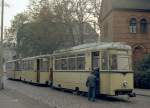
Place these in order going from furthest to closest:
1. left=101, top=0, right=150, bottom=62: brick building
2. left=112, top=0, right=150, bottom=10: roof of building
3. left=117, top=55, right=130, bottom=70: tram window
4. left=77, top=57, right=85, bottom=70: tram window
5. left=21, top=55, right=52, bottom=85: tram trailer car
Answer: left=112, top=0, right=150, bottom=10: roof of building, left=101, top=0, right=150, bottom=62: brick building, left=21, top=55, right=52, bottom=85: tram trailer car, left=77, top=57, right=85, bottom=70: tram window, left=117, top=55, right=130, bottom=70: tram window

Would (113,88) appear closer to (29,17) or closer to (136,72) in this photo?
(136,72)

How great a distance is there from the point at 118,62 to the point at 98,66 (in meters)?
1.23

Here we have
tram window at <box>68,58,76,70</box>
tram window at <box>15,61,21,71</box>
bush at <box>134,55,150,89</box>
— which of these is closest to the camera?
tram window at <box>68,58,76,70</box>

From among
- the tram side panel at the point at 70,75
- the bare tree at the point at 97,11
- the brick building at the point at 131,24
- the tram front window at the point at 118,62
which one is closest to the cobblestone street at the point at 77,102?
the tram side panel at the point at 70,75

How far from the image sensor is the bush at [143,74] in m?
36.4

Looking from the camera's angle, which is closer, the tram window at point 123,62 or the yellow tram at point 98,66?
the yellow tram at point 98,66

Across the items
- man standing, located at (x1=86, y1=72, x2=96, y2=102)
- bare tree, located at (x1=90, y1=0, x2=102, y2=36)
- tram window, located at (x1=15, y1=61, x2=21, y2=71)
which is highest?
bare tree, located at (x1=90, y1=0, x2=102, y2=36)

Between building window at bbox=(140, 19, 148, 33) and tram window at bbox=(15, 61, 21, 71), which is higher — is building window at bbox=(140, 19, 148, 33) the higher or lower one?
the higher one

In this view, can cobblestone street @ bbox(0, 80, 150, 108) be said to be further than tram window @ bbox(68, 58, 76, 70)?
No

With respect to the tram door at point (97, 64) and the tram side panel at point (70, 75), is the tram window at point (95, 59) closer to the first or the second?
the tram door at point (97, 64)

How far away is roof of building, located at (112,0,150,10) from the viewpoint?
5559 cm

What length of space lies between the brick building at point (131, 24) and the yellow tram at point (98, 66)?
2224 centimetres

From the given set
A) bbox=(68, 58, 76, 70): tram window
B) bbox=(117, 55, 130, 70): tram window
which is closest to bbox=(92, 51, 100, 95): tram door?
bbox=(117, 55, 130, 70): tram window

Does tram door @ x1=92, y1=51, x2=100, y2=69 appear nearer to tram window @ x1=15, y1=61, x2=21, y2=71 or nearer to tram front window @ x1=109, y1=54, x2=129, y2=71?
tram front window @ x1=109, y1=54, x2=129, y2=71
